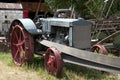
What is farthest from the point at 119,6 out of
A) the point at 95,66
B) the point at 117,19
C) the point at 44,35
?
the point at 95,66

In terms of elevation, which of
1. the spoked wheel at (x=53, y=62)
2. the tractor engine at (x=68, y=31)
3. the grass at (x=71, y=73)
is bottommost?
the grass at (x=71, y=73)

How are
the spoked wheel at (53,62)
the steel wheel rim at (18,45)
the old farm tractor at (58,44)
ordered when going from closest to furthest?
the old farm tractor at (58,44) → the spoked wheel at (53,62) → the steel wheel rim at (18,45)

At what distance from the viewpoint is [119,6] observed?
13086mm

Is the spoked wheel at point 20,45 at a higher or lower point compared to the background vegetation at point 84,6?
lower

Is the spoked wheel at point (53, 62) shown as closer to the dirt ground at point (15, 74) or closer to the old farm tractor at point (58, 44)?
the old farm tractor at point (58, 44)

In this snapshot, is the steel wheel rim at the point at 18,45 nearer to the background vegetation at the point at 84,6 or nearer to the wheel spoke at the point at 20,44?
the wheel spoke at the point at 20,44

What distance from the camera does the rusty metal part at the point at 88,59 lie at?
579cm

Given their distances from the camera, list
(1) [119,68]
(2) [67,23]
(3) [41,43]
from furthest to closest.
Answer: (3) [41,43]
(2) [67,23]
(1) [119,68]

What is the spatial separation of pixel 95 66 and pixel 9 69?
2.35 meters

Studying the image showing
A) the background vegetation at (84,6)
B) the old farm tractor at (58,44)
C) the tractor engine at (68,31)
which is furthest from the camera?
the background vegetation at (84,6)

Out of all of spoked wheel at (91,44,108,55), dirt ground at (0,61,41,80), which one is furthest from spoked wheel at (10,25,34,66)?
spoked wheel at (91,44,108,55)

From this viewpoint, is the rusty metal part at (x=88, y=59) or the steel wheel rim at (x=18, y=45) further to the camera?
the steel wheel rim at (x=18, y=45)

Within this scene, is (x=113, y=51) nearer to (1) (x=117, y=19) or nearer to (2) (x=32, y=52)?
(1) (x=117, y=19)

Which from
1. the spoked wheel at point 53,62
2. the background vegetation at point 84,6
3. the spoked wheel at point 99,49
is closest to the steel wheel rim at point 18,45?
the spoked wheel at point 53,62
